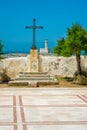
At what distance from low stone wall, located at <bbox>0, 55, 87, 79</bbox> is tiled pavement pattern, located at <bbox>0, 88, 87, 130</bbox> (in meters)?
6.42

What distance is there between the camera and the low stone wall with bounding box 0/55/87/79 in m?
23.1

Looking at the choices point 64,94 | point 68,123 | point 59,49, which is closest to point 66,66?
point 59,49

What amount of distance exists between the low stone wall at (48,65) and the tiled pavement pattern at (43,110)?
253 inches

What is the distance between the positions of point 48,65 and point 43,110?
39.4 feet

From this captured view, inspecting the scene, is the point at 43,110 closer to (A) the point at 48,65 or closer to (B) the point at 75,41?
(B) the point at 75,41

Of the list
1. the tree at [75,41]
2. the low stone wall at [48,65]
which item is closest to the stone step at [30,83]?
the tree at [75,41]

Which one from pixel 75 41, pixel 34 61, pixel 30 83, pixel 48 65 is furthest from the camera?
pixel 48 65

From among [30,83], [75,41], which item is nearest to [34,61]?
[30,83]

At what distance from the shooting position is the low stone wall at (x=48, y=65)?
23062 mm

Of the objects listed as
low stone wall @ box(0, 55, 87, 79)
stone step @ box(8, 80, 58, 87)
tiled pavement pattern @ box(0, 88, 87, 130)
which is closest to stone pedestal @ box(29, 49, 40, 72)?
low stone wall @ box(0, 55, 87, 79)

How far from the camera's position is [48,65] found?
23.4 m

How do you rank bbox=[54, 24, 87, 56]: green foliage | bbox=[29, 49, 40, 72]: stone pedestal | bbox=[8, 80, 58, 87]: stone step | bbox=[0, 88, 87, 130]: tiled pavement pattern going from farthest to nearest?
bbox=[29, 49, 40, 72]: stone pedestal
bbox=[54, 24, 87, 56]: green foliage
bbox=[8, 80, 58, 87]: stone step
bbox=[0, 88, 87, 130]: tiled pavement pattern

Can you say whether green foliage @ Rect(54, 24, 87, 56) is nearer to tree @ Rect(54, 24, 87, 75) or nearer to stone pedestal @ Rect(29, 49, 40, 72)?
tree @ Rect(54, 24, 87, 75)

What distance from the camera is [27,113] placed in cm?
1091
